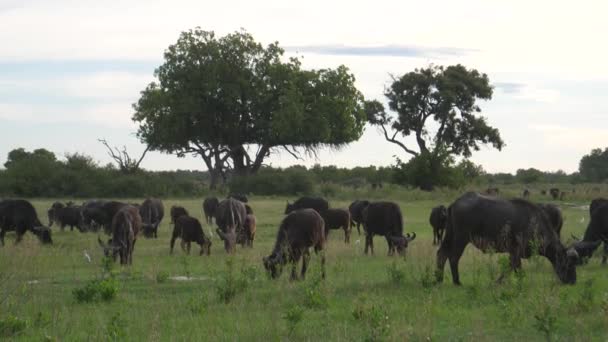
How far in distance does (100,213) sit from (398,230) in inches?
458

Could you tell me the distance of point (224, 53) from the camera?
6331 centimetres

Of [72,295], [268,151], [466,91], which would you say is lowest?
[72,295]

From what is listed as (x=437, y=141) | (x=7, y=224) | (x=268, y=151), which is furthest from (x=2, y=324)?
(x=437, y=141)

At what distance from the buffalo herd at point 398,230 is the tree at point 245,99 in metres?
34.7

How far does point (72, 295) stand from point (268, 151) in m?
54.6

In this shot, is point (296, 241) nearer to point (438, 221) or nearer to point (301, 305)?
point (301, 305)

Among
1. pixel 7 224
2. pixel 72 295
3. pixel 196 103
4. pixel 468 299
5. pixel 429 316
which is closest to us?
pixel 429 316

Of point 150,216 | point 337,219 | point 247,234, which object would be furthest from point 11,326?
point 150,216

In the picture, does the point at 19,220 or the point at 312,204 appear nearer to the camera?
the point at 19,220

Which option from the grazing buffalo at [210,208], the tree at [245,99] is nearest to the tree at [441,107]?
the tree at [245,99]

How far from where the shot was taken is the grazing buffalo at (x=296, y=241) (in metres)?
15.1

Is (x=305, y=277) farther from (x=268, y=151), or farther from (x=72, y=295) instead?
(x=268, y=151)

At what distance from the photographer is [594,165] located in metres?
101

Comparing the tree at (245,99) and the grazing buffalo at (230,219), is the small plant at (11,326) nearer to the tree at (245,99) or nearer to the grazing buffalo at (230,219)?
the grazing buffalo at (230,219)
